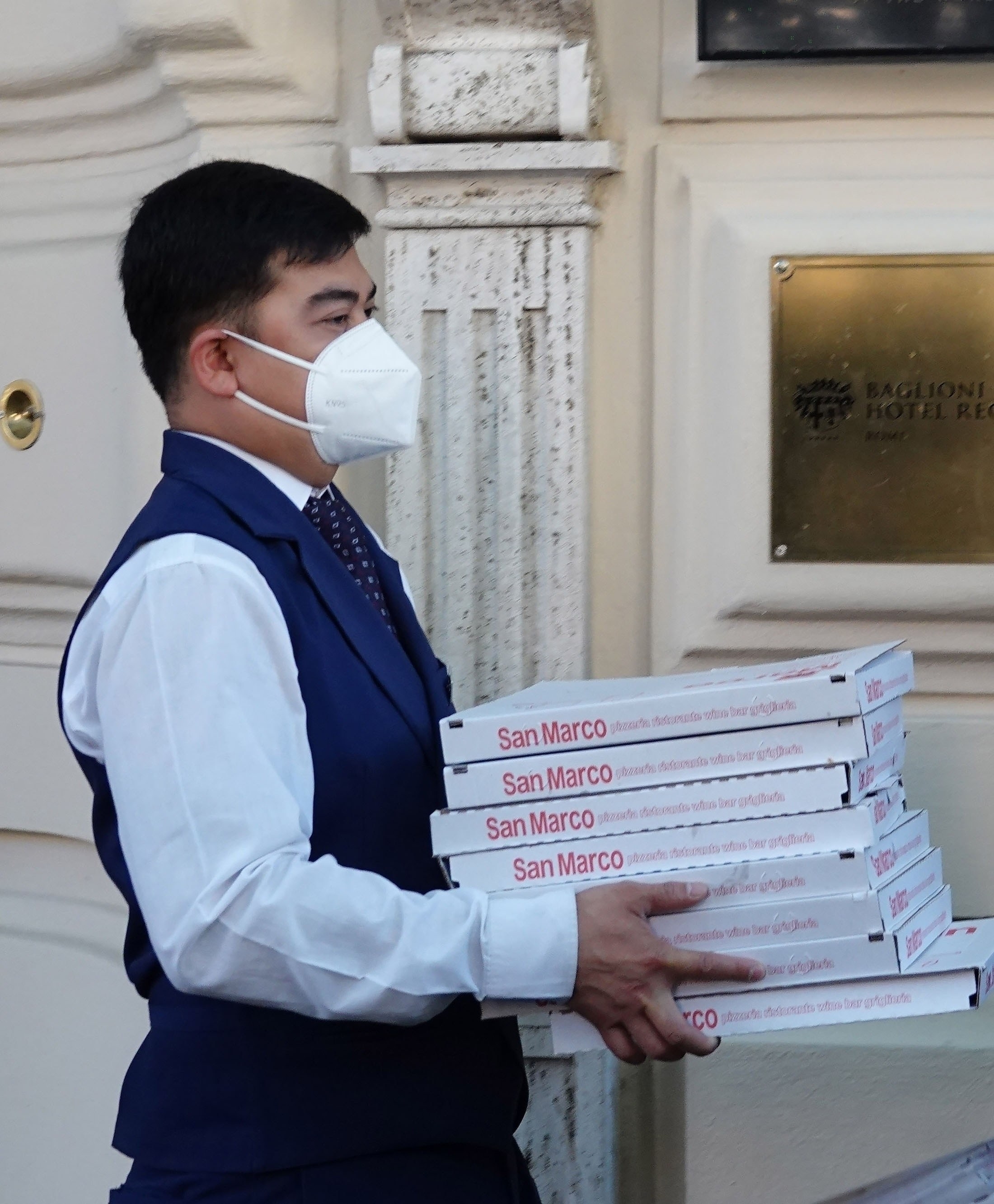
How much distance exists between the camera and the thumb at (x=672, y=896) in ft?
4.37

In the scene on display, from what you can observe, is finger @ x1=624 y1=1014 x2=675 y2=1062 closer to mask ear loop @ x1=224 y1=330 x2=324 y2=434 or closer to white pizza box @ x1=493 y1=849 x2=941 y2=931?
white pizza box @ x1=493 y1=849 x2=941 y2=931

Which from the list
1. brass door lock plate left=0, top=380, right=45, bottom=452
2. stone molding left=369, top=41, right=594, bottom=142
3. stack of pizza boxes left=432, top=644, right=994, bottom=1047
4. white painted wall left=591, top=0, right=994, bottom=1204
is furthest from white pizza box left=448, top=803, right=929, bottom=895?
brass door lock plate left=0, top=380, right=45, bottom=452

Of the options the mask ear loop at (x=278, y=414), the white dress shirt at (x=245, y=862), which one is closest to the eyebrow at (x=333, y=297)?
the mask ear loop at (x=278, y=414)

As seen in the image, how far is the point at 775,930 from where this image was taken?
1350 millimetres

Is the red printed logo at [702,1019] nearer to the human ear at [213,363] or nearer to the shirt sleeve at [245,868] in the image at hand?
the shirt sleeve at [245,868]

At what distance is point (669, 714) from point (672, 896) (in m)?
0.16

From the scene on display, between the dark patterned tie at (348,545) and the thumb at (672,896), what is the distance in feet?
1.50

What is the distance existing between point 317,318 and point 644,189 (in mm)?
748

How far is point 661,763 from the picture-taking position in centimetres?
137

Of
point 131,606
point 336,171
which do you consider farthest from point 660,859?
point 336,171

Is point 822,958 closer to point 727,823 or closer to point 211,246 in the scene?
point 727,823

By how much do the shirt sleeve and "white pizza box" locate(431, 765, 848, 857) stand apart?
67 mm

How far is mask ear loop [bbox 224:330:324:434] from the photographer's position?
1525mm

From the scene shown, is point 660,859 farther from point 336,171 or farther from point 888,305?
point 336,171
